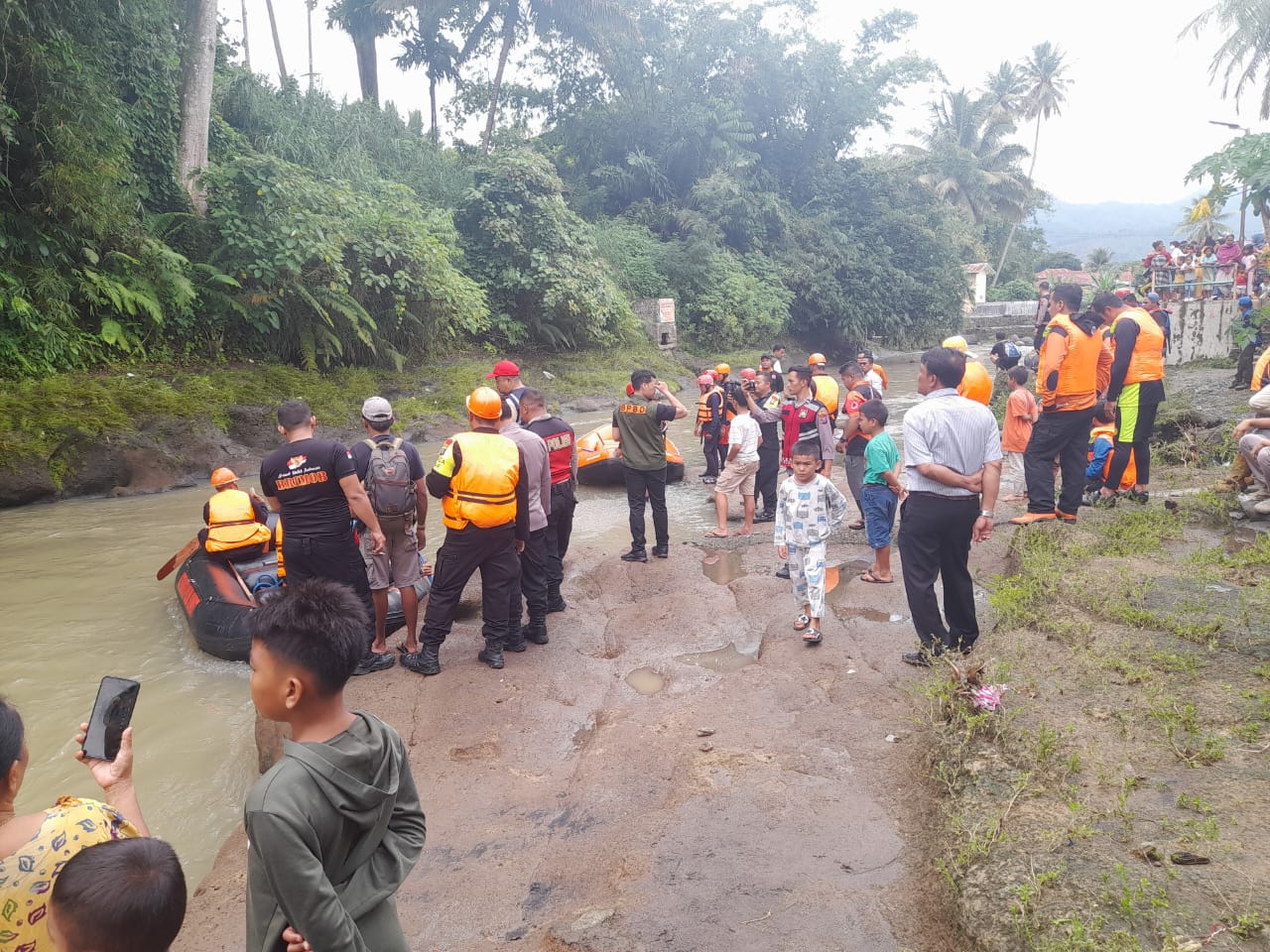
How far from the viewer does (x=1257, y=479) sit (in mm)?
6672

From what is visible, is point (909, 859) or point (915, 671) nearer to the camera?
point (909, 859)

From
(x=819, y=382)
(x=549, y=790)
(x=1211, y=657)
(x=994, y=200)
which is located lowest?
(x=549, y=790)

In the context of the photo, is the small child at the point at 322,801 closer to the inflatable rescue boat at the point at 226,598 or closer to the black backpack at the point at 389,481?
the black backpack at the point at 389,481

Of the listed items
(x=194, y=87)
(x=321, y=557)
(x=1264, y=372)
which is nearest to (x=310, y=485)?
(x=321, y=557)

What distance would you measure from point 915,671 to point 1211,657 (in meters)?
1.46

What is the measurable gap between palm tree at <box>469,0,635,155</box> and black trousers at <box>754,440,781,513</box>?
67.0ft

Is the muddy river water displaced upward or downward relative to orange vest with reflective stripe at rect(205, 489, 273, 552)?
downward

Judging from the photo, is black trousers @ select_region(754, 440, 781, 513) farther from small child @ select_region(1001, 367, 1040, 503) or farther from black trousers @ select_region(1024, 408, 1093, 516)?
black trousers @ select_region(1024, 408, 1093, 516)

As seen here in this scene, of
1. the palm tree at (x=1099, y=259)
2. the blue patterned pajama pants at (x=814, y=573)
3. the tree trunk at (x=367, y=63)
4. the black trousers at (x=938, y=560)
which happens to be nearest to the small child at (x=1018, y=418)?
the blue patterned pajama pants at (x=814, y=573)

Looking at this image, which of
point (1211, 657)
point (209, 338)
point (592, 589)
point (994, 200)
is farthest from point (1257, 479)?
point (994, 200)

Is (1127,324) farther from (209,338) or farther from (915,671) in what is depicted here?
(209,338)

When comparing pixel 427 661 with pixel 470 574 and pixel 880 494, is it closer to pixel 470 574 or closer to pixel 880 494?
pixel 470 574

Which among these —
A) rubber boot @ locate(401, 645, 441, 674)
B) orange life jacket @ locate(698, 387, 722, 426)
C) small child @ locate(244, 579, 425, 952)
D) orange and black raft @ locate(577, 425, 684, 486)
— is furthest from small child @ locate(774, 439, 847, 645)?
orange and black raft @ locate(577, 425, 684, 486)

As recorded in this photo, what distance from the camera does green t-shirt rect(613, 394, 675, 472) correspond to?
24.5 feet
